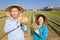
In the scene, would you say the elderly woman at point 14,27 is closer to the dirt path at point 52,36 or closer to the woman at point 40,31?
the woman at point 40,31

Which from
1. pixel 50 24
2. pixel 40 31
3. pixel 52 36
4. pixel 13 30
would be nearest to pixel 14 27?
pixel 13 30

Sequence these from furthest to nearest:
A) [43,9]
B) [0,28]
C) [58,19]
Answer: [58,19] < [0,28] < [43,9]

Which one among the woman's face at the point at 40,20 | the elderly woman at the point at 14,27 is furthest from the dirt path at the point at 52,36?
the elderly woman at the point at 14,27

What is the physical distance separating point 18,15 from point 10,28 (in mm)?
142

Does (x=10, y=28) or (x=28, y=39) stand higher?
(x=10, y=28)

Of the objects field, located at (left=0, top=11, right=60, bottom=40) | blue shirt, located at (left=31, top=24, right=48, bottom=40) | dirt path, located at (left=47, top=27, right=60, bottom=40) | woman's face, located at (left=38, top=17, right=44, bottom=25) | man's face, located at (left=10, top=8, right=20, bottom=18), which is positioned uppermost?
man's face, located at (left=10, top=8, right=20, bottom=18)

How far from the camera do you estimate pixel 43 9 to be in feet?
13.6

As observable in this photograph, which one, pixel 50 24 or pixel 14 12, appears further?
pixel 50 24

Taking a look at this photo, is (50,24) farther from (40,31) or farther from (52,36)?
(40,31)

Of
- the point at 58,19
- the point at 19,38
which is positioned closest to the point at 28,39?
the point at 58,19

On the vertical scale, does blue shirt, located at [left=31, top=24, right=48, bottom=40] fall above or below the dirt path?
above

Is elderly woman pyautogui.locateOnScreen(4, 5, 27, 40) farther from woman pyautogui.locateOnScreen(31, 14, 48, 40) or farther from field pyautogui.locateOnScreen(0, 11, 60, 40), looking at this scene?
field pyautogui.locateOnScreen(0, 11, 60, 40)

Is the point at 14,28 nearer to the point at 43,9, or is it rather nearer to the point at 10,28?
the point at 10,28

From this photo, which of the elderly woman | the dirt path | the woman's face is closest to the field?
the dirt path
